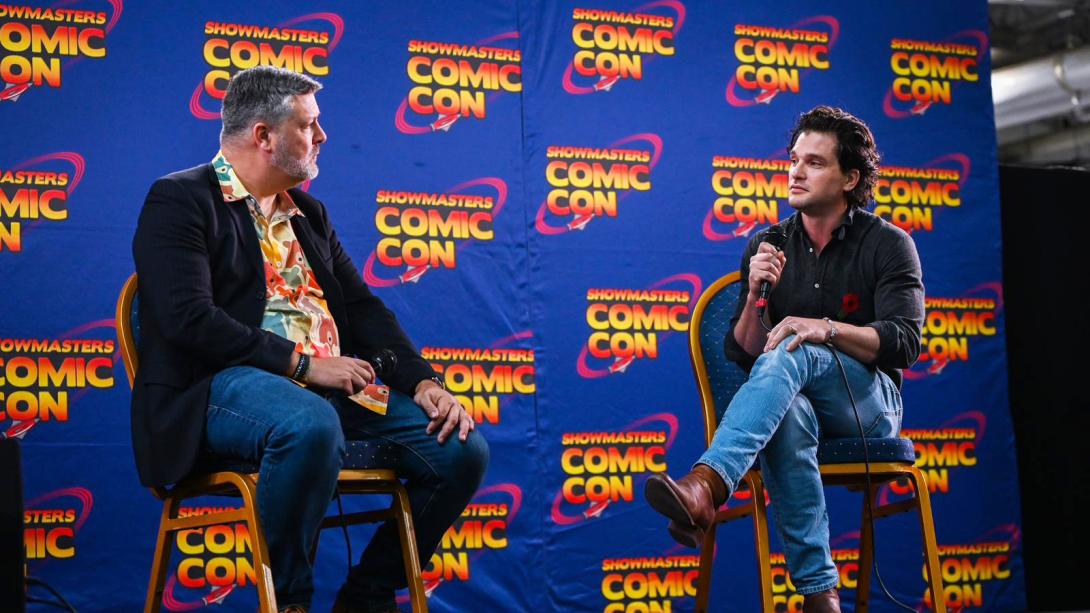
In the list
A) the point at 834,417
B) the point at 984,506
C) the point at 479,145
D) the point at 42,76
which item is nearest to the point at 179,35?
the point at 42,76

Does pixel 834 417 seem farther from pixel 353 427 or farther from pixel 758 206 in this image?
pixel 758 206

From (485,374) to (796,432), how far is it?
5.71 feet

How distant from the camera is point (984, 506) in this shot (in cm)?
446

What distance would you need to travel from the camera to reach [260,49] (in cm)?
386

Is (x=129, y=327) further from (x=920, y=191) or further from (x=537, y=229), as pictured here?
(x=920, y=191)

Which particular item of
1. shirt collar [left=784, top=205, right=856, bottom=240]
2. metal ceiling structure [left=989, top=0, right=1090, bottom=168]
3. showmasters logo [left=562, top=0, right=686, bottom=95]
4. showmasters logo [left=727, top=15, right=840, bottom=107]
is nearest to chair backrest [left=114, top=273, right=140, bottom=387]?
shirt collar [left=784, top=205, right=856, bottom=240]

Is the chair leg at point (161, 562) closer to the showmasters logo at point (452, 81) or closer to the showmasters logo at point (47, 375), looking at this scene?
the showmasters logo at point (47, 375)

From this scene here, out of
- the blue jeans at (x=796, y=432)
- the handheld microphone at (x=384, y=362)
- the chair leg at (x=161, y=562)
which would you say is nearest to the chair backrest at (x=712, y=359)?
the blue jeans at (x=796, y=432)

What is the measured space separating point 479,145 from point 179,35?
1086 millimetres

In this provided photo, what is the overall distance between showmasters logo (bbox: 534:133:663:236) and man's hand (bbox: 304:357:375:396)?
6.13 ft

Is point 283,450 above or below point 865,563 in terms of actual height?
above

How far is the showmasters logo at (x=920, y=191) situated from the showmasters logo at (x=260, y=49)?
2.26 metres

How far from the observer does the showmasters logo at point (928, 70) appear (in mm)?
4680

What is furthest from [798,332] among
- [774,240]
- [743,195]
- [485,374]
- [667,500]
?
[743,195]
